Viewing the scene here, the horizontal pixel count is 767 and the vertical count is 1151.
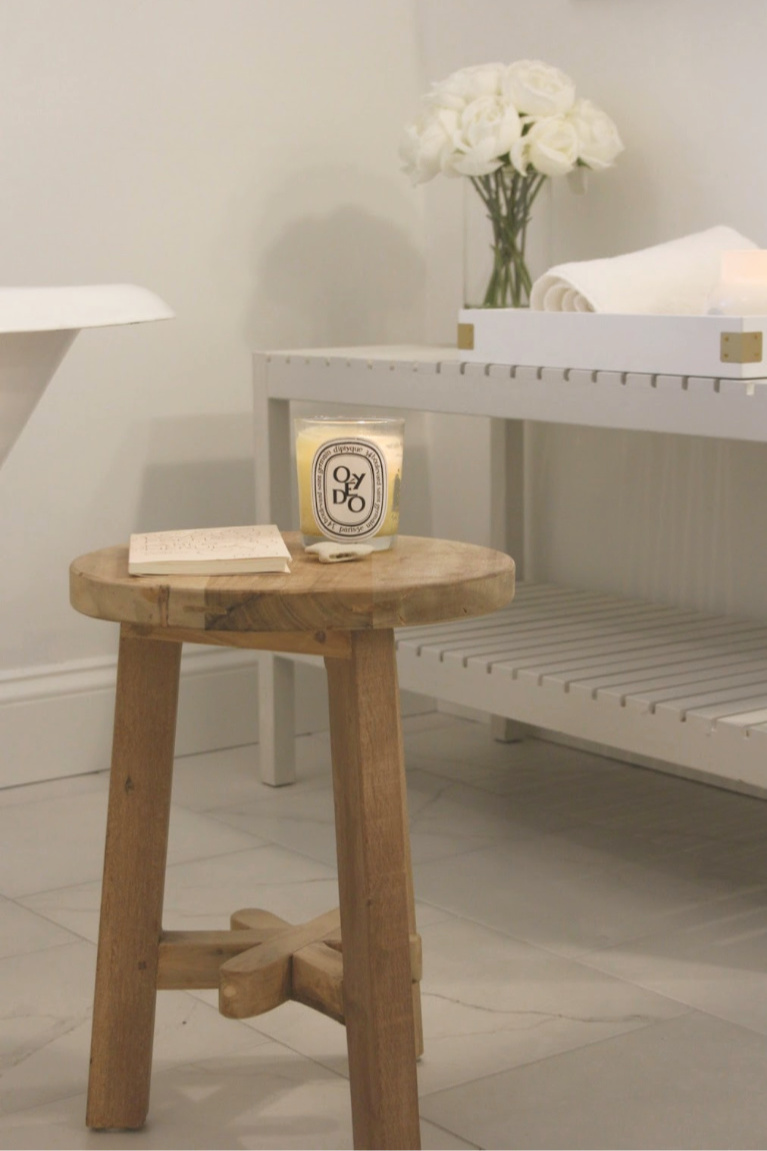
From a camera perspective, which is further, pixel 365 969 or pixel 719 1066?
pixel 719 1066

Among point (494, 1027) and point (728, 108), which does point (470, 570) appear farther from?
point (728, 108)

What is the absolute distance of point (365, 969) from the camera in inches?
45.4

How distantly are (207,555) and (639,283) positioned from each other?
2.74 feet

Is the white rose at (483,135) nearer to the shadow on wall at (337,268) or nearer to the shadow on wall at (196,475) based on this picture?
the shadow on wall at (337,268)

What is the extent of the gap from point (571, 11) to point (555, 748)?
115cm

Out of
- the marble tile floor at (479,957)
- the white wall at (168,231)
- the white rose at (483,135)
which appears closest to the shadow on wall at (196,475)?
the white wall at (168,231)

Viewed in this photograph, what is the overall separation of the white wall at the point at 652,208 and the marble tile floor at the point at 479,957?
326 millimetres

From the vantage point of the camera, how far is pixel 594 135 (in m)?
2.11

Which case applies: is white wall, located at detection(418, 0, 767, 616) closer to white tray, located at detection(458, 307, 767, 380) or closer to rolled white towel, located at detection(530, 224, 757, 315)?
rolled white towel, located at detection(530, 224, 757, 315)

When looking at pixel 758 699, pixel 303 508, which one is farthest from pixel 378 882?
pixel 758 699

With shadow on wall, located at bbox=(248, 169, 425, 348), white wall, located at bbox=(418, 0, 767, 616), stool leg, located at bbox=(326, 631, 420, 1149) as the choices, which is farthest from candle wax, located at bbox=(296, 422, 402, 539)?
shadow on wall, located at bbox=(248, 169, 425, 348)

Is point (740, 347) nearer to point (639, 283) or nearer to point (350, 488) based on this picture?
point (639, 283)

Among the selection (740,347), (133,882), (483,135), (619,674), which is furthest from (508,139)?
(133,882)

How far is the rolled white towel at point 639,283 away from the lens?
5.82ft
